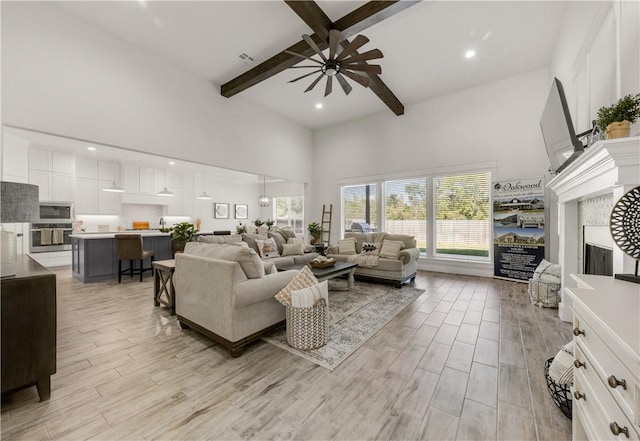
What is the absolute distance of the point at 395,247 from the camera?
4.76 metres

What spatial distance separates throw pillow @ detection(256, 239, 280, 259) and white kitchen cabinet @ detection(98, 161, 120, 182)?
216 inches

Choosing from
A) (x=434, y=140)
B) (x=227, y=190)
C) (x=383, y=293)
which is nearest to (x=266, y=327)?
(x=383, y=293)

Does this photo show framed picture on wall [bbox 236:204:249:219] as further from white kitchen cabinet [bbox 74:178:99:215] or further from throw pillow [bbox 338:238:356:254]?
throw pillow [bbox 338:238:356:254]

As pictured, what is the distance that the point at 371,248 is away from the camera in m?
5.13

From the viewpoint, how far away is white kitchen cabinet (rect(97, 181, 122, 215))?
23.6ft

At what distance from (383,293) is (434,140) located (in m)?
3.96

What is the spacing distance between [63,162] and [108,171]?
0.95 meters

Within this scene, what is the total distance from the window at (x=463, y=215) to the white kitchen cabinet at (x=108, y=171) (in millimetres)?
8885

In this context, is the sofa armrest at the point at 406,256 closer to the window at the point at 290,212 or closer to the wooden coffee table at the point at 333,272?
the wooden coffee table at the point at 333,272

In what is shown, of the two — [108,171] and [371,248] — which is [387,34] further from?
[108,171]

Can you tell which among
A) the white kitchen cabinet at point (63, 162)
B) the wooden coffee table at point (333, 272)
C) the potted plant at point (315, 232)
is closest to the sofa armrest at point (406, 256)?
the wooden coffee table at point (333, 272)

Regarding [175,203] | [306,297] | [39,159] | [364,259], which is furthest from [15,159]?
[364,259]

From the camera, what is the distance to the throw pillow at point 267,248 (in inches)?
203

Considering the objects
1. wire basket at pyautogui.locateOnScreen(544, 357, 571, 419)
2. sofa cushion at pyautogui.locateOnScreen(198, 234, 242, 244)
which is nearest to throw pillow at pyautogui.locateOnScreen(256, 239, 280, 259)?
sofa cushion at pyautogui.locateOnScreen(198, 234, 242, 244)
